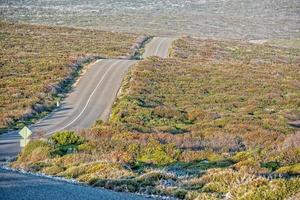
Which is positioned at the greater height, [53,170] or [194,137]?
[53,170]

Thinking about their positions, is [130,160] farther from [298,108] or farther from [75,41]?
[75,41]

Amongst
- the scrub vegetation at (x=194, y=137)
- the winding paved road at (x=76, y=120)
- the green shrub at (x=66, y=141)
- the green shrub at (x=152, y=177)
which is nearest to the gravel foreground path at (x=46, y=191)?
the winding paved road at (x=76, y=120)

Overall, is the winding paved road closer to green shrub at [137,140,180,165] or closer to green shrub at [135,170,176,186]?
green shrub at [135,170,176,186]

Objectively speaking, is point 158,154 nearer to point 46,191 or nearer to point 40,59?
point 46,191

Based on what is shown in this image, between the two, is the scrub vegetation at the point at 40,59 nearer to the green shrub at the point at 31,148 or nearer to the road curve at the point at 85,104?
the road curve at the point at 85,104

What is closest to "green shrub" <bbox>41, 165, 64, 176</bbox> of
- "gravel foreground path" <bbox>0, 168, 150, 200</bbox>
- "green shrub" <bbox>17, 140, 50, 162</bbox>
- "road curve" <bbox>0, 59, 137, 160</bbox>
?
"gravel foreground path" <bbox>0, 168, 150, 200</bbox>

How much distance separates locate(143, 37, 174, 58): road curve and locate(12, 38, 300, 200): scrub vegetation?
3561 mm

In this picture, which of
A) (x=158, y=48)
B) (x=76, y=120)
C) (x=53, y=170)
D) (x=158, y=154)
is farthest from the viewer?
(x=158, y=48)

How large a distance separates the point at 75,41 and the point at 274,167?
3238 inches

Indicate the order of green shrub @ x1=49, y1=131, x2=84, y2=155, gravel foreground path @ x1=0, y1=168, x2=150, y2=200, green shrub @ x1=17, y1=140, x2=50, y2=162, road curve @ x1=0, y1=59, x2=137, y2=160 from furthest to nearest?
road curve @ x1=0, y1=59, x2=137, y2=160, green shrub @ x1=49, y1=131, x2=84, y2=155, green shrub @ x1=17, y1=140, x2=50, y2=162, gravel foreground path @ x1=0, y1=168, x2=150, y2=200

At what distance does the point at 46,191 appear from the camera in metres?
10.6

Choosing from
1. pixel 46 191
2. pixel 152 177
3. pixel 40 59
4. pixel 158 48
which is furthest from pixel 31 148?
pixel 158 48

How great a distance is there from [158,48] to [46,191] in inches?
3393

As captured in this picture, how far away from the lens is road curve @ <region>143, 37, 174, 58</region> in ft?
293
